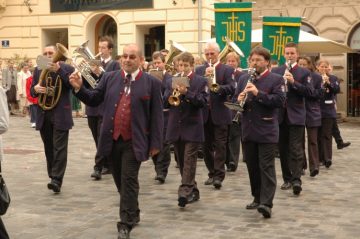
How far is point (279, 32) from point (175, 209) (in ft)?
20.8

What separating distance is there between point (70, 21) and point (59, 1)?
86 centimetres

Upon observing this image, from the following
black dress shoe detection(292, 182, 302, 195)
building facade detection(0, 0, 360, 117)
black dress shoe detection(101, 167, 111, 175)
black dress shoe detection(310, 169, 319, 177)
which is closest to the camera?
black dress shoe detection(292, 182, 302, 195)

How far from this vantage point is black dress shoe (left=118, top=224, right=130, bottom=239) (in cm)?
707

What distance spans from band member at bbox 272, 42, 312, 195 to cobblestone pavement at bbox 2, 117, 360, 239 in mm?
356

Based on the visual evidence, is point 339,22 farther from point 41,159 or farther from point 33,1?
point 41,159

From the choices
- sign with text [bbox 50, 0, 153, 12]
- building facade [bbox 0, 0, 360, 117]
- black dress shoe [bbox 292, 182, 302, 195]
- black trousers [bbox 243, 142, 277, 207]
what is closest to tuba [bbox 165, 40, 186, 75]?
black dress shoe [bbox 292, 182, 302, 195]

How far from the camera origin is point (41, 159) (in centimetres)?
1345

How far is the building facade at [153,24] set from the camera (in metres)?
24.0

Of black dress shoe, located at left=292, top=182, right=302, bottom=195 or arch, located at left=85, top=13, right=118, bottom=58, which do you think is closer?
black dress shoe, located at left=292, top=182, right=302, bottom=195

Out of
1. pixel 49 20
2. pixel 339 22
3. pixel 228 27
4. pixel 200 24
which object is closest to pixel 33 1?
pixel 49 20

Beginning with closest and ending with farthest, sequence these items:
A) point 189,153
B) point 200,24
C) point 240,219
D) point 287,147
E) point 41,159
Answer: point 240,219
point 189,153
point 287,147
point 41,159
point 200,24

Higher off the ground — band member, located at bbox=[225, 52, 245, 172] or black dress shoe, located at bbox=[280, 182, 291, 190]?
band member, located at bbox=[225, 52, 245, 172]

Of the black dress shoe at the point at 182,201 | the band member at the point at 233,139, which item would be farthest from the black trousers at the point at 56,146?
the band member at the point at 233,139

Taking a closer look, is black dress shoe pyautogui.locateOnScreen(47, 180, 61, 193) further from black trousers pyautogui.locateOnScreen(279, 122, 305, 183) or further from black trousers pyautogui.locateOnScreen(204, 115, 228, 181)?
black trousers pyautogui.locateOnScreen(279, 122, 305, 183)
